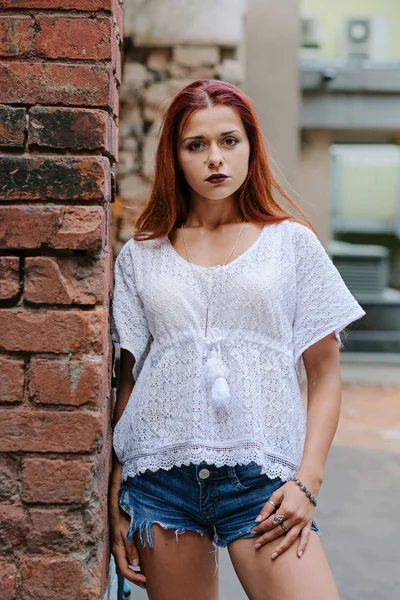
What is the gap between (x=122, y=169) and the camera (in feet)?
21.2

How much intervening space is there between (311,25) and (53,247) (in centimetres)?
1036

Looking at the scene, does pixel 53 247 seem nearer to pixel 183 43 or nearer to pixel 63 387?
pixel 63 387

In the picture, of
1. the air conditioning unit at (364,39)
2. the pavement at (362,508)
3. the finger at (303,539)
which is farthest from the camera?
the air conditioning unit at (364,39)

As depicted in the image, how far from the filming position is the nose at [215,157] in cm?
191

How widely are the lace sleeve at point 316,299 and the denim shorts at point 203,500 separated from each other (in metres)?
0.35

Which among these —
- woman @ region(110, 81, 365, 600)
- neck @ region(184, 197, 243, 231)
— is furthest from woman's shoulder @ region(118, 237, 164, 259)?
neck @ region(184, 197, 243, 231)

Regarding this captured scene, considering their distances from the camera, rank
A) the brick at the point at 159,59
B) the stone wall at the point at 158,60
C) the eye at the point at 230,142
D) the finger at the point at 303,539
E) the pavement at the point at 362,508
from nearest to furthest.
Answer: the finger at the point at 303,539 → the eye at the point at 230,142 → the pavement at the point at 362,508 → the stone wall at the point at 158,60 → the brick at the point at 159,59

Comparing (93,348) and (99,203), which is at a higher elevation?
(99,203)

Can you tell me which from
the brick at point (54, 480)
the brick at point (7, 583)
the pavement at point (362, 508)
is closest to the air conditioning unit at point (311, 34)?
the pavement at point (362, 508)

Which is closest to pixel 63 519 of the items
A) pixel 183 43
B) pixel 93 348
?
pixel 93 348

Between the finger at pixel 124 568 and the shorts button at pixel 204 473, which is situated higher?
the shorts button at pixel 204 473

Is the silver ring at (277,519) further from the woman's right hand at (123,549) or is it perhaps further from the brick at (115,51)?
the brick at (115,51)

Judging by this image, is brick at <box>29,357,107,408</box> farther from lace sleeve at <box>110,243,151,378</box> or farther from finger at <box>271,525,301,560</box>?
finger at <box>271,525,301,560</box>

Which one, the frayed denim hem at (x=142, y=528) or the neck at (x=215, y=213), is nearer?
the frayed denim hem at (x=142, y=528)
